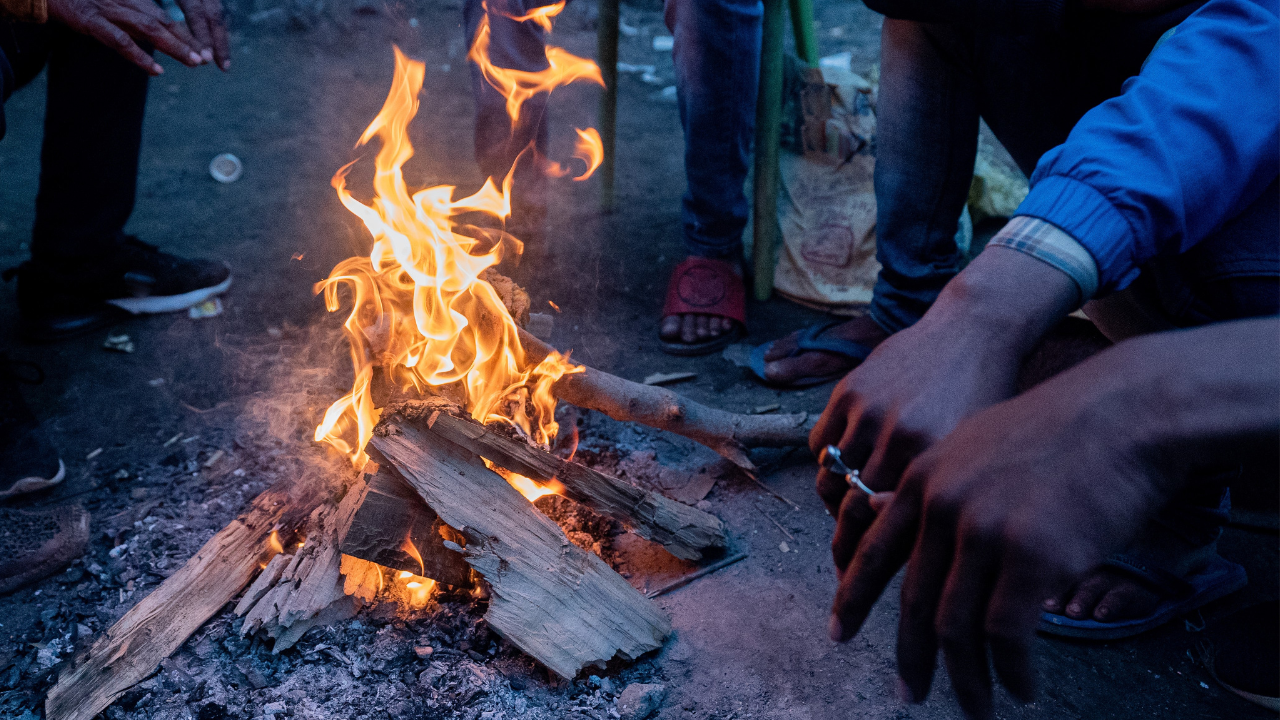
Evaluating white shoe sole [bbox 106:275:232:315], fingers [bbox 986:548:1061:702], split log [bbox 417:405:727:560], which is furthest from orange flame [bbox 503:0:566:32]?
fingers [bbox 986:548:1061:702]

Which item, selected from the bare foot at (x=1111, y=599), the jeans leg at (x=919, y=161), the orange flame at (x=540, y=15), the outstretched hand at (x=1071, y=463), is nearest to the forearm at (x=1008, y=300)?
the outstretched hand at (x=1071, y=463)

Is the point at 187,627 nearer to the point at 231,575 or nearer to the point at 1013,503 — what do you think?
the point at 231,575

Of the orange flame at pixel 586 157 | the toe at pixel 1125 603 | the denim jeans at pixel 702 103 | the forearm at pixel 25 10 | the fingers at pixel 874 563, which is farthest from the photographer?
the orange flame at pixel 586 157

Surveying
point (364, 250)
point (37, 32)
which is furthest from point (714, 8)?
point (37, 32)

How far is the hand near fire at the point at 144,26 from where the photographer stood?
2.13 meters

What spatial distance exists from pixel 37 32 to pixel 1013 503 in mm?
3161

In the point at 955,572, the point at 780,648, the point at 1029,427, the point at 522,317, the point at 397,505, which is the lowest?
the point at 780,648

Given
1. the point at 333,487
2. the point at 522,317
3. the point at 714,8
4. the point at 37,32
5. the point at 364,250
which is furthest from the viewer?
the point at 364,250

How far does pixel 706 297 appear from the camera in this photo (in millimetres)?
3082

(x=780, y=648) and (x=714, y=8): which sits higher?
(x=714, y=8)

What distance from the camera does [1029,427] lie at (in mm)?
814

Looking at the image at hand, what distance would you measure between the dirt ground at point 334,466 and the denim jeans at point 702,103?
0.43 m

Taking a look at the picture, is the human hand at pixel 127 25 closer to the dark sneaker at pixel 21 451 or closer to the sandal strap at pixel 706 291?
the dark sneaker at pixel 21 451

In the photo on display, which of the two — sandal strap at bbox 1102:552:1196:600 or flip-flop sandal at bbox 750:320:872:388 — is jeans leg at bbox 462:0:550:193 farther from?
sandal strap at bbox 1102:552:1196:600
